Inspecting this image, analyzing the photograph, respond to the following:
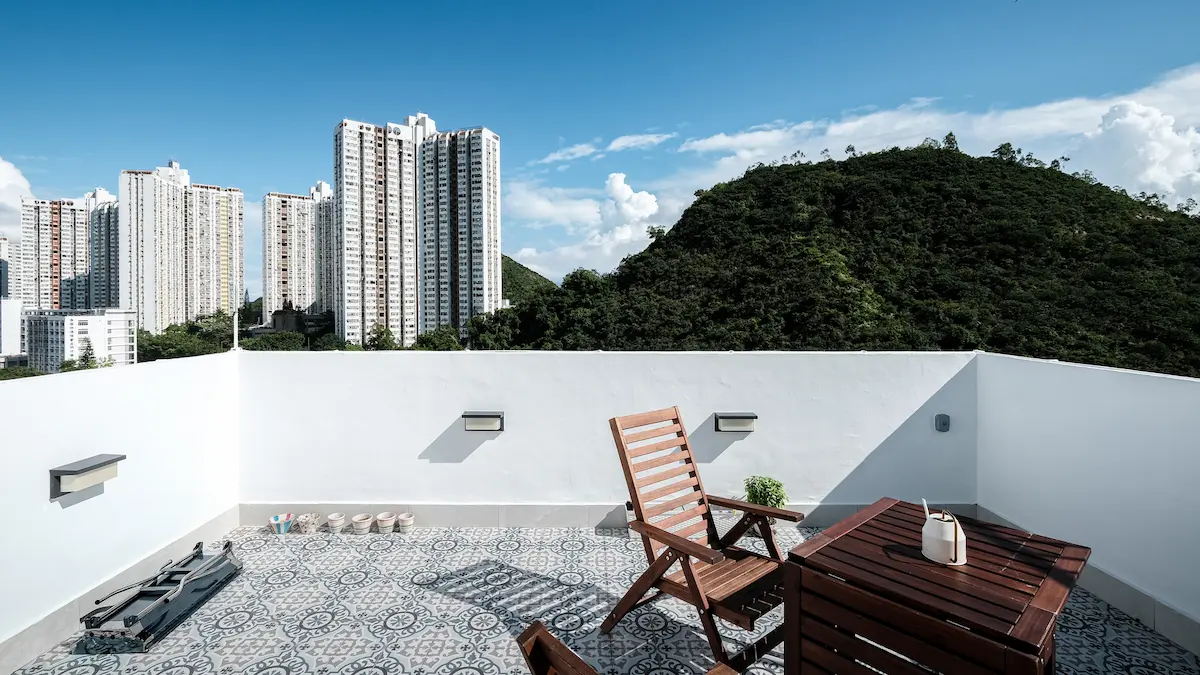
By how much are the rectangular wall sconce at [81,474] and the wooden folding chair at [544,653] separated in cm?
279

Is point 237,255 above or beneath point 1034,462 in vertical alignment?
above

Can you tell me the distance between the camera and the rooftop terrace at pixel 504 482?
2486 millimetres

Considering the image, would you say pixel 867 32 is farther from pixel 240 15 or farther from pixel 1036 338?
pixel 240 15

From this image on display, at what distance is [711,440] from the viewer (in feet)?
12.8

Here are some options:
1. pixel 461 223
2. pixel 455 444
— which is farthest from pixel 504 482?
pixel 461 223

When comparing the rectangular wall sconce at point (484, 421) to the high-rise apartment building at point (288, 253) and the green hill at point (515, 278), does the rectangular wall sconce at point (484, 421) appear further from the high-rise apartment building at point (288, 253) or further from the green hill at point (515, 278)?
the high-rise apartment building at point (288, 253)

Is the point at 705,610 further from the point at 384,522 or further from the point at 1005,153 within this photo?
the point at 1005,153

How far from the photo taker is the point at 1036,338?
49.8ft

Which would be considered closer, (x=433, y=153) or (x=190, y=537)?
(x=190, y=537)

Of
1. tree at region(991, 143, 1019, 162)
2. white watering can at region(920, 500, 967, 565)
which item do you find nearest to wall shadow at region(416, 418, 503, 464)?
white watering can at region(920, 500, 967, 565)

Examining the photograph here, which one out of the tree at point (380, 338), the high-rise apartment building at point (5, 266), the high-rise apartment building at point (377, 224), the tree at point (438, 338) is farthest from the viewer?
the tree at point (380, 338)

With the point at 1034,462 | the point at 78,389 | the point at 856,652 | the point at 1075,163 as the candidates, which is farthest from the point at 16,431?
the point at 1075,163

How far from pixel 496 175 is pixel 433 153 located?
454 cm

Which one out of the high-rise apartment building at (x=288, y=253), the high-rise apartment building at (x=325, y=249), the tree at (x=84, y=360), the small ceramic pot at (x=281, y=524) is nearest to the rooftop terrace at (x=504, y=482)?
the small ceramic pot at (x=281, y=524)
